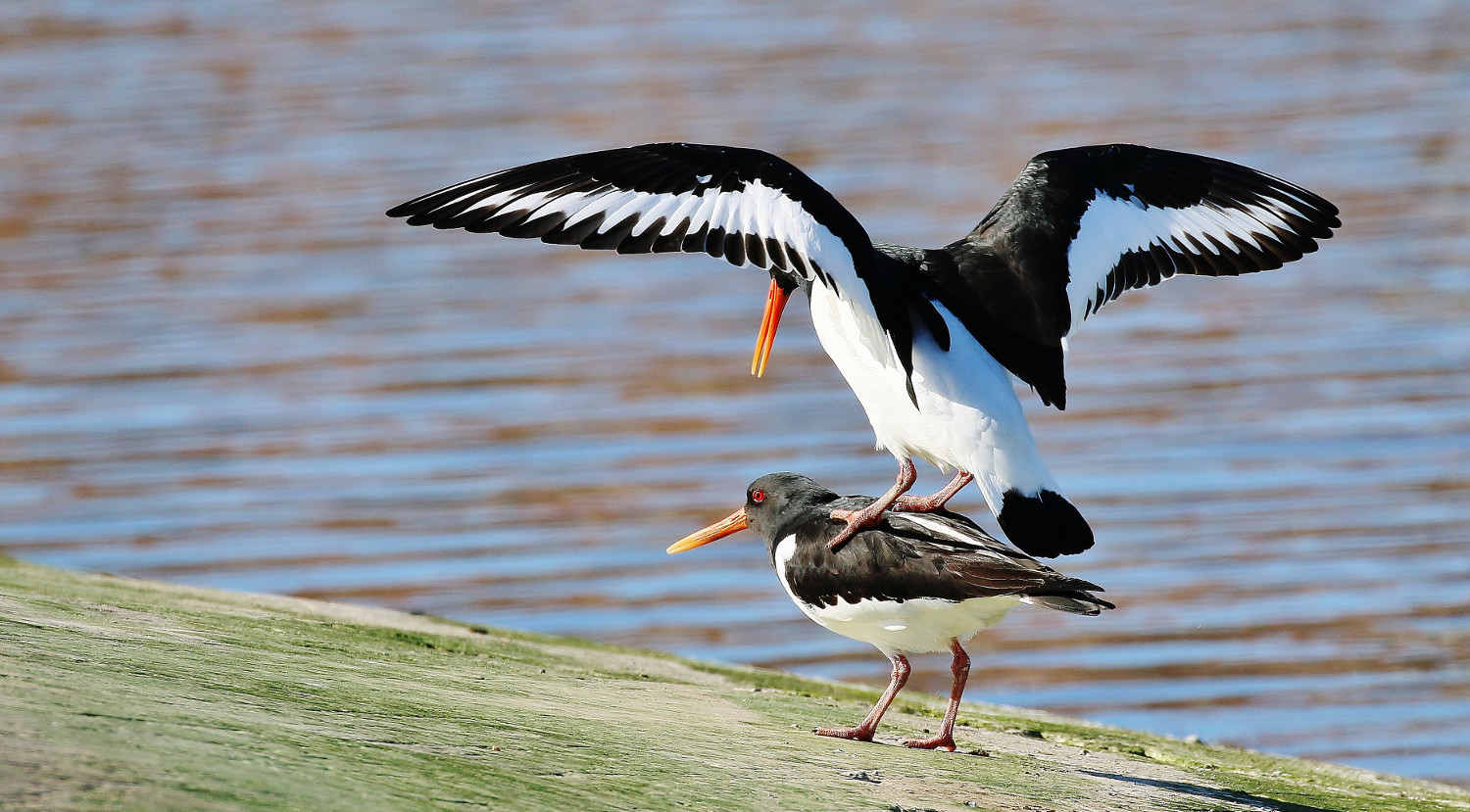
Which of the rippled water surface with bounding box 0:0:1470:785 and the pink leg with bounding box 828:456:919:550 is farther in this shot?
the rippled water surface with bounding box 0:0:1470:785

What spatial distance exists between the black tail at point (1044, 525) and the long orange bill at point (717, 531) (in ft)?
4.43

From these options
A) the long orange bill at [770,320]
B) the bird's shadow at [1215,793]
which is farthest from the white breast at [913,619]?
the long orange bill at [770,320]

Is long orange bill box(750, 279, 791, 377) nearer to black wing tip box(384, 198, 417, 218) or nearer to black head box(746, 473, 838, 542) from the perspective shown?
black head box(746, 473, 838, 542)

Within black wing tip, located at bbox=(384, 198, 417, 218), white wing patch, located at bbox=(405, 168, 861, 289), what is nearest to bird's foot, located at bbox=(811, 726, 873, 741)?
white wing patch, located at bbox=(405, 168, 861, 289)

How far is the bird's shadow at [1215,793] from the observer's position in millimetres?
4407

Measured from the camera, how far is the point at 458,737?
12.4 feet

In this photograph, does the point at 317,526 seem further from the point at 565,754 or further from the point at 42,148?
the point at 42,148

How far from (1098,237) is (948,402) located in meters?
0.87

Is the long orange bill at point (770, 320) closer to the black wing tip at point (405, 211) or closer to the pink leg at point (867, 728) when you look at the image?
the pink leg at point (867, 728)

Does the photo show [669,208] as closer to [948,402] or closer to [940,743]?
[948,402]

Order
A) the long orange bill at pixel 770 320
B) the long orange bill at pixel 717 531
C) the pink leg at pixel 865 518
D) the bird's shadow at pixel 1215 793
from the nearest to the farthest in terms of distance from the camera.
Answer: the bird's shadow at pixel 1215 793 → the pink leg at pixel 865 518 → the long orange bill at pixel 770 320 → the long orange bill at pixel 717 531

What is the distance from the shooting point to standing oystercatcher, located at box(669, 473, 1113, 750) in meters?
4.45

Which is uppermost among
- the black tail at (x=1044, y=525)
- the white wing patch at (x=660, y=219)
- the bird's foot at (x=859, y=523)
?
the white wing patch at (x=660, y=219)

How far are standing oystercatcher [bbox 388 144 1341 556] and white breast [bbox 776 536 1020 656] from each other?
0.19 m
